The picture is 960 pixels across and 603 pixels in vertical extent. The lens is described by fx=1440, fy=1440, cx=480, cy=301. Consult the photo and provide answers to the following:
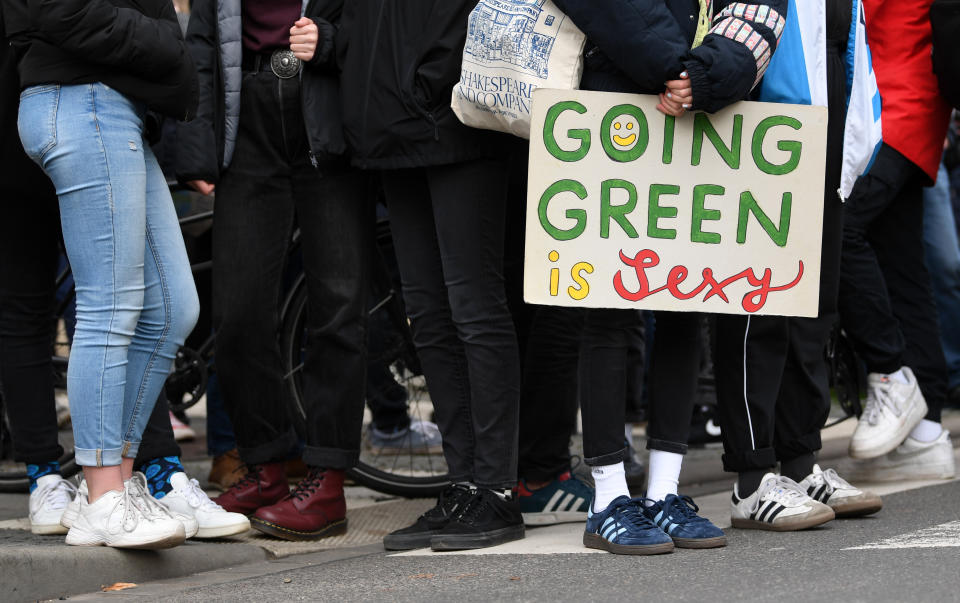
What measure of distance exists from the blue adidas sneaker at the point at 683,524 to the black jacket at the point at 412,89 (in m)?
1.04

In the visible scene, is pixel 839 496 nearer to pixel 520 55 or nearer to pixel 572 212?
pixel 572 212

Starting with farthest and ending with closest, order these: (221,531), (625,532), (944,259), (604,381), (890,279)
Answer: (944,259) < (890,279) < (221,531) < (604,381) < (625,532)

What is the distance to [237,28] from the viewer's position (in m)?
4.12

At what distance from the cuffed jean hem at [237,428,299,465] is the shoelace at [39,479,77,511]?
505 mm

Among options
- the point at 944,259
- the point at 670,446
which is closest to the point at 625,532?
the point at 670,446

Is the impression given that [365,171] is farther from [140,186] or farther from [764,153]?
[764,153]

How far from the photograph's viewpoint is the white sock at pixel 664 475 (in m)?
3.75

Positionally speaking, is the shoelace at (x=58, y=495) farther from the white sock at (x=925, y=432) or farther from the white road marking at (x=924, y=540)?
the white sock at (x=925, y=432)

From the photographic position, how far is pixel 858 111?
395 cm

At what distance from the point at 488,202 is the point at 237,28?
0.92 m

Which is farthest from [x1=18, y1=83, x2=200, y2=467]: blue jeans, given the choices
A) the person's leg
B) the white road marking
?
the white road marking

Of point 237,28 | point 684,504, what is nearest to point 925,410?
point 684,504

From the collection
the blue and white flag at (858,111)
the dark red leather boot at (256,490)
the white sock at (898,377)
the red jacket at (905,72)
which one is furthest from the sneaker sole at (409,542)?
the red jacket at (905,72)

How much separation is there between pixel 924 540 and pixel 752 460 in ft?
1.81
